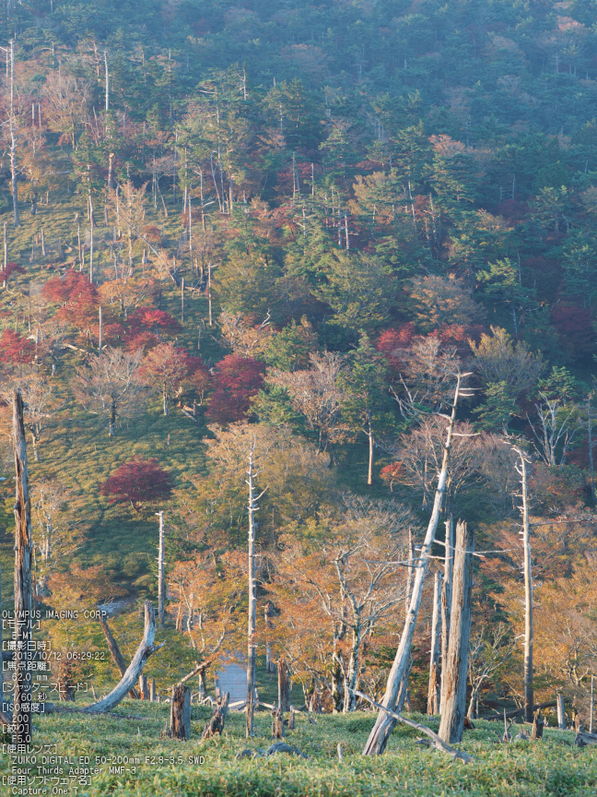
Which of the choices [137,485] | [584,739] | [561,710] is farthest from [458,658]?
[137,485]

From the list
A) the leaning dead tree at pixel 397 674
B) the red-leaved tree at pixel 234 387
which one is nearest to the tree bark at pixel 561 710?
the leaning dead tree at pixel 397 674

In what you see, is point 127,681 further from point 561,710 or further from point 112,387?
point 112,387

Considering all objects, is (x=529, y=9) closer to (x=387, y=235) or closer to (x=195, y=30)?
(x=195, y=30)

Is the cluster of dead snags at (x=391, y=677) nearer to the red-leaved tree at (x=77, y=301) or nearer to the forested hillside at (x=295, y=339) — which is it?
the forested hillside at (x=295, y=339)

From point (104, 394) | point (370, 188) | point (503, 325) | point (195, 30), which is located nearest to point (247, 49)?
point (195, 30)

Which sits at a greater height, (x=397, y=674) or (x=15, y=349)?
(x=15, y=349)
